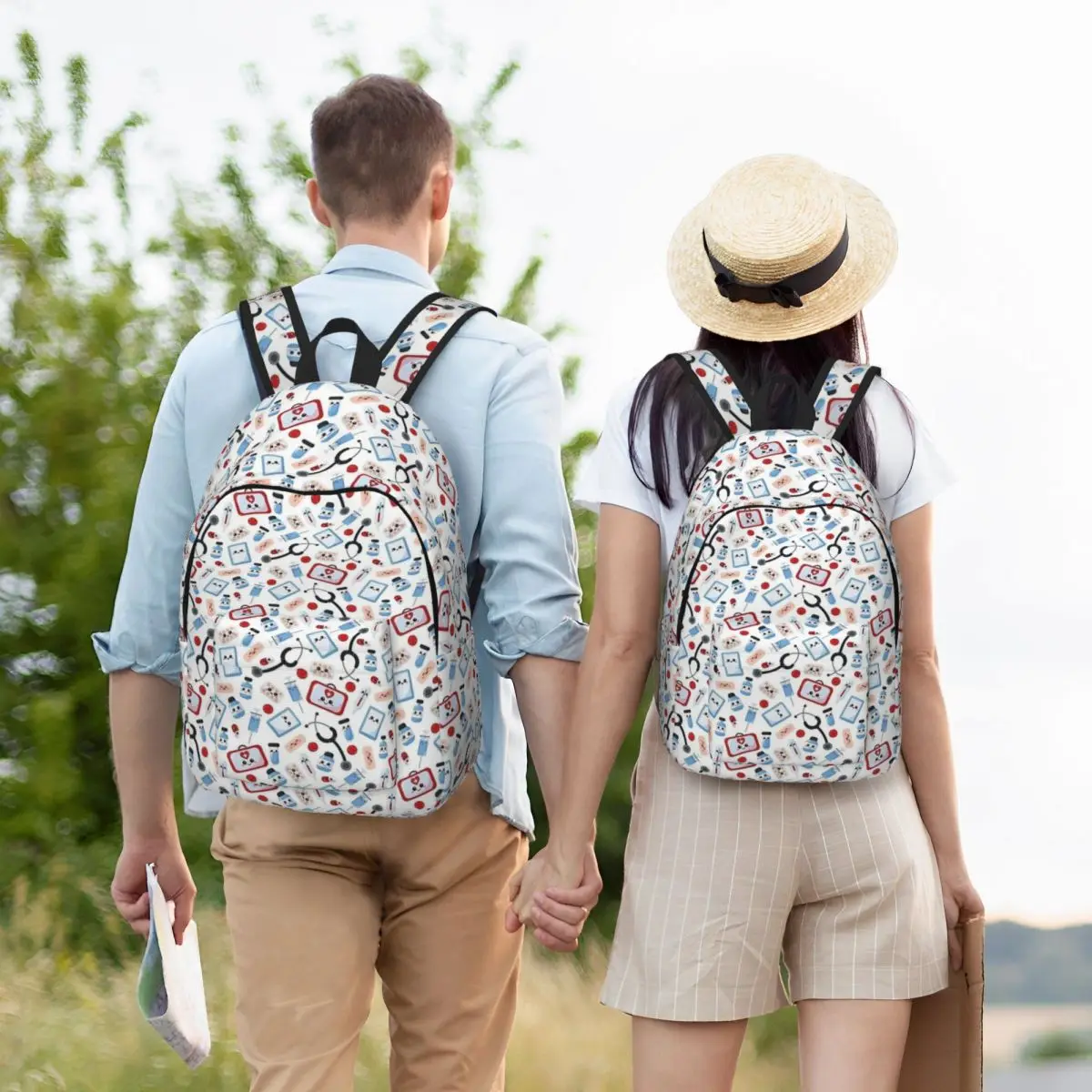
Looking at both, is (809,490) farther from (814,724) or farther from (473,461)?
(473,461)

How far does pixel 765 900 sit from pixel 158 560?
40.3 inches

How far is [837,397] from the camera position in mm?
1981

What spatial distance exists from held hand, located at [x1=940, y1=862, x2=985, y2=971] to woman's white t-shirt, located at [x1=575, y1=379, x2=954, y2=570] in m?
0.52

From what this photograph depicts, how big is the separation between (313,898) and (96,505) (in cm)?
366

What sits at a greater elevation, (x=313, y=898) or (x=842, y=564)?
(x=842, y=564)

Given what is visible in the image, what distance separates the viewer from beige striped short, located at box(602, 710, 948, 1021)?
6.28 ft

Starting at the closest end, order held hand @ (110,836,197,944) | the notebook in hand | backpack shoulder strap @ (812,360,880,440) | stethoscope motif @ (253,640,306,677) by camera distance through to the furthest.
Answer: stethoscope motif @ (253,640,306,677) < backpack shoulder strap @ (812,360,880,440) < the notebook in hand < held hand @ (110,836,197,944)

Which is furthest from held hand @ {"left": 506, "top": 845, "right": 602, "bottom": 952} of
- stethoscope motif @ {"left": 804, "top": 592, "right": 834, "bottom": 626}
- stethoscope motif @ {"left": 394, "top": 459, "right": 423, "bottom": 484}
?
stethoscope motif @ {"left": 394, "top": 459, "right": 423, "bottom": 484}

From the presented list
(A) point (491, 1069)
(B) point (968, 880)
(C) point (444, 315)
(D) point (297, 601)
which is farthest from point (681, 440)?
(A) point (491, 1069)

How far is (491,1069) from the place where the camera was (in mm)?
2135

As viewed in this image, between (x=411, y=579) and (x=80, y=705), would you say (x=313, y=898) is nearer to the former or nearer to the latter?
(x=411, y=579)

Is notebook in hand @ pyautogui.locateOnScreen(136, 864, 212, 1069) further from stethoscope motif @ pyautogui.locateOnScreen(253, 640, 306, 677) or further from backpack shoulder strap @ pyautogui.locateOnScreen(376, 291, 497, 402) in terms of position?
backpack shoulder strap @ pyautogui.locateOnScreen(376, 291, 497, 402)

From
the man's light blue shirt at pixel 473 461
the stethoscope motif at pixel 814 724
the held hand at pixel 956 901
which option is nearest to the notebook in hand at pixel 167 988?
the man's light blue shirt at pixel 473 461

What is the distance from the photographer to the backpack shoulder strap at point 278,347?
2023 mm
